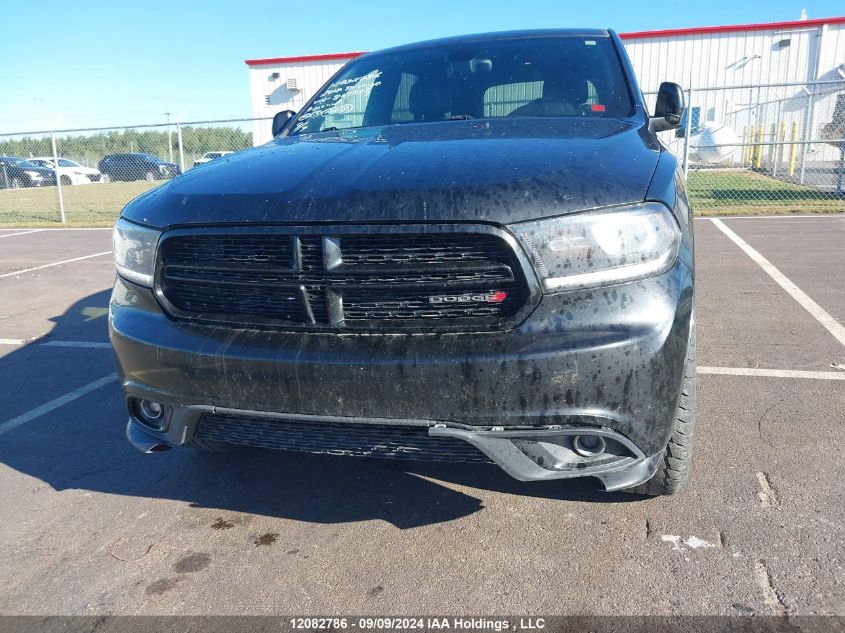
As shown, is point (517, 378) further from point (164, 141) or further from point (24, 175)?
point (24, 175)

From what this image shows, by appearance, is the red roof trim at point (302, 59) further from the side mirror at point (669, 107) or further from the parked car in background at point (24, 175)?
the side mirror at point (669, 107)

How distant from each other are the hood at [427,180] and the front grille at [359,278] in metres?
0.07

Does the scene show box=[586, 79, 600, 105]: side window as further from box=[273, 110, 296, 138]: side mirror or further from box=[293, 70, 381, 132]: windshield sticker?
box=[273, 110, 296, 138]: side mirror

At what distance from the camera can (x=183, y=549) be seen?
2447mm

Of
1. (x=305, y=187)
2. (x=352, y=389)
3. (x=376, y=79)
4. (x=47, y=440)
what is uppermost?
(x=376, y=79)

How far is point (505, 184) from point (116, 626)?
173 centimetres

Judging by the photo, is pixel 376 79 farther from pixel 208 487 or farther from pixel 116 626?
pixel 116 626

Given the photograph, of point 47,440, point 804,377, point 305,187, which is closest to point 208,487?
point 47,440

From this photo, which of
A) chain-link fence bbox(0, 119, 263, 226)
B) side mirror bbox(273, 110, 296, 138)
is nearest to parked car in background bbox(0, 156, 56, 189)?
chain-link fence bbox(0, 119, 263, 226)

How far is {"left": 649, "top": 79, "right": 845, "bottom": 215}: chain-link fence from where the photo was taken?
41.9ft

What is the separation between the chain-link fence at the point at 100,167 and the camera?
49.5ft

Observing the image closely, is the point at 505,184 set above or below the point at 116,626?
above

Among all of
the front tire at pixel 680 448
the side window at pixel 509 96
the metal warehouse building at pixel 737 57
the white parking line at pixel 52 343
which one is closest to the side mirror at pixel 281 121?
the side window at pixel 509 96

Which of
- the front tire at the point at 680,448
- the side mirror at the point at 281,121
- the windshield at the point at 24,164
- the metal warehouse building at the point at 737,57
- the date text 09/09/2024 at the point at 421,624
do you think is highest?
the metal warehouse building at the point at 737,57
